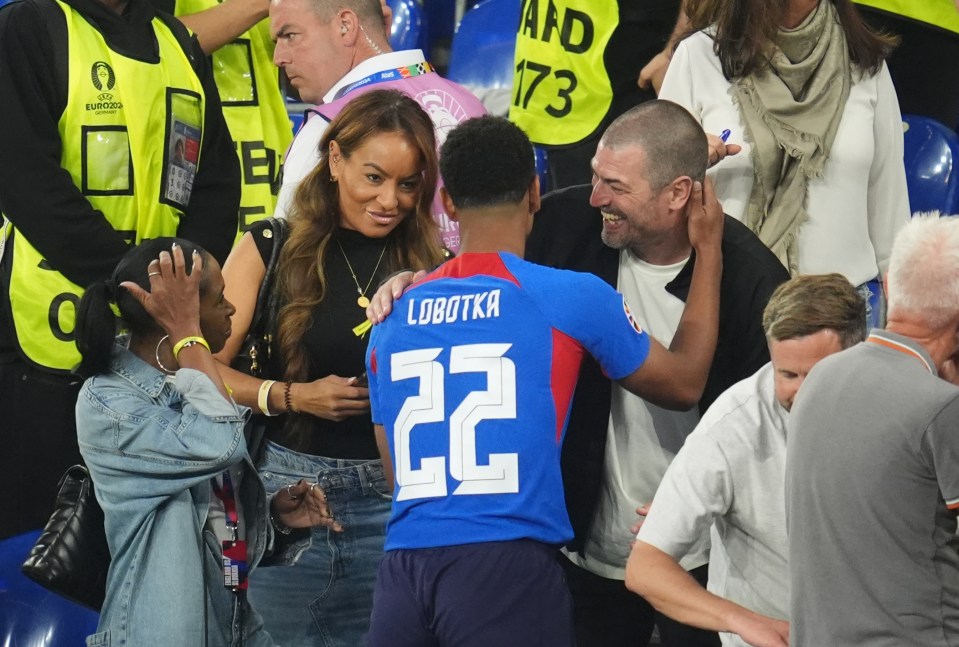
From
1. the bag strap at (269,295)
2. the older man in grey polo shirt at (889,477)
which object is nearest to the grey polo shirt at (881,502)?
the older man in grey polo shirt at (889,477)

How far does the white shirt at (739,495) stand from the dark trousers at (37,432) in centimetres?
197

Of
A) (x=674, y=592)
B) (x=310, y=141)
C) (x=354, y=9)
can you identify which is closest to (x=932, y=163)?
(x=354, y=9)

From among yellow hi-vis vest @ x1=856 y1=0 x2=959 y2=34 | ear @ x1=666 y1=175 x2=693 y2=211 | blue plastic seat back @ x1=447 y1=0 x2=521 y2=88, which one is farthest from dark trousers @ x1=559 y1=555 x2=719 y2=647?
blue plastic seat back @ x1=447 y1=0 x2=521 y2=88

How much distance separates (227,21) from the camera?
5195mm

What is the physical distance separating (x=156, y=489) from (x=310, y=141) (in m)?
1.28

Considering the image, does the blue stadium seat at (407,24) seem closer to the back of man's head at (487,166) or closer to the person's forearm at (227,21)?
the person's forearm at (227,21)

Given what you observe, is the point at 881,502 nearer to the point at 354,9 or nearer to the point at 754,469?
the point at 754,469

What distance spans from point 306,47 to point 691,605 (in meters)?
2.47

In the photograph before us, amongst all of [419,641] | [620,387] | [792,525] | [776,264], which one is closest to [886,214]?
[776,264]

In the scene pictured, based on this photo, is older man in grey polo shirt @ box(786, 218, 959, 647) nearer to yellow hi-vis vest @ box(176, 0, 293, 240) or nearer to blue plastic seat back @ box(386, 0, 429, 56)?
yellow hi-vis vest @ box(176, 0, 293, 240)

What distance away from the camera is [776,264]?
367 cm

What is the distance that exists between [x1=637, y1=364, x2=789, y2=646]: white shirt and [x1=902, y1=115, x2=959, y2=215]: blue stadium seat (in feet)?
7.47

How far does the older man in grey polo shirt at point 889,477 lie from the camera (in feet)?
8.47

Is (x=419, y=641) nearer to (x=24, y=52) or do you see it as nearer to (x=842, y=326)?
Result: (x=842, y=326)
